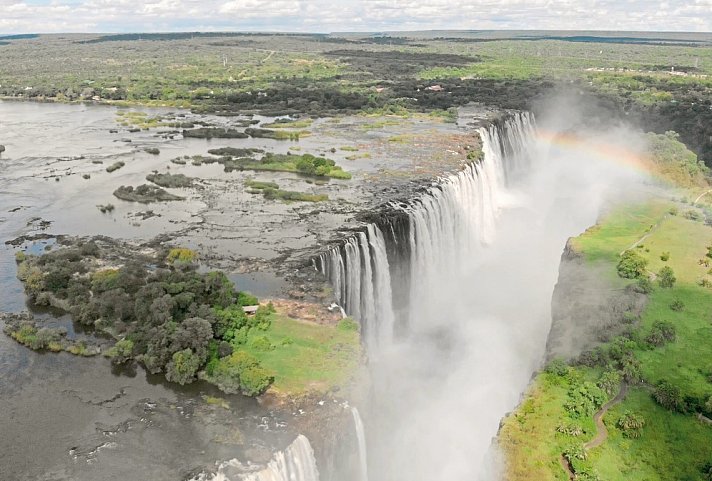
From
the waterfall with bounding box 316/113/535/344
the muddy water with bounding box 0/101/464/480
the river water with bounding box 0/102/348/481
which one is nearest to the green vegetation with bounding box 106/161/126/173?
the muddy water with bounding box 0/101/464/480

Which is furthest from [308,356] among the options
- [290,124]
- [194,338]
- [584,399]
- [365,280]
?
[290,124]

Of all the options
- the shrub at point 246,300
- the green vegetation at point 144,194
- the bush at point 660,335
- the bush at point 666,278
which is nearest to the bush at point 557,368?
the bush at point 660,335

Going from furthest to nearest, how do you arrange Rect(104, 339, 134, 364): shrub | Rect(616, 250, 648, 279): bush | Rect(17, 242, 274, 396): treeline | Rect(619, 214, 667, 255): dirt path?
1. Rect(619, 214, 667, 255): dirt path
2. Rect(616, 250, 648, 279): bush
3. Rect(104, 339, 134, 364): shrub
4. Rect(17, 242, 274, 396): treeline

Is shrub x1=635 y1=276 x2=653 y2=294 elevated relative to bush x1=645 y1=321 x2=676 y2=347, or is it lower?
elevated

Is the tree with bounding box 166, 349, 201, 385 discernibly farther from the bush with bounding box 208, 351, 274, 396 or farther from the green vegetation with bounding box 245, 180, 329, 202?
the green vegetation with bounding box 245, 180, 329, 202

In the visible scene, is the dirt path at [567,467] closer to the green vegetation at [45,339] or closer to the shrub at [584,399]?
the shrub at [584,399]

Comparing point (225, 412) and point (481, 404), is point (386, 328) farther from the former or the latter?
point (225, 412)
